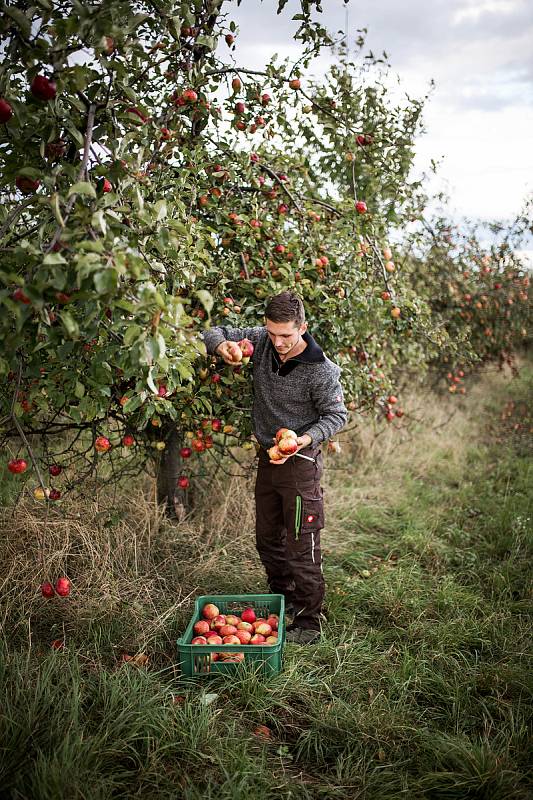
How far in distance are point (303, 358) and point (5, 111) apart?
5.28 feet

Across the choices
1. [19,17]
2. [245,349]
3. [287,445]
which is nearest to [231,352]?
[245,349]

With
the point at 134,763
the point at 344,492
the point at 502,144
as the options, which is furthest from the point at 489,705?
the point at 502,144

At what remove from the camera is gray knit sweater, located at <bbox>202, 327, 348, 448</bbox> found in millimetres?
2971

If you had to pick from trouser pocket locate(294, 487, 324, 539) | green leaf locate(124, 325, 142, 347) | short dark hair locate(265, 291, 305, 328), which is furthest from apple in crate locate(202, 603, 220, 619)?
green leaf locate(124, 325, 142, 347)

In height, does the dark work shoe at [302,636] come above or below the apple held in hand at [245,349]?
below

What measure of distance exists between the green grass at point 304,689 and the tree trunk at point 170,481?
0.17 meters

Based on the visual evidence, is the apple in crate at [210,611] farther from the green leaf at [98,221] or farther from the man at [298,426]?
the green leaf at [98,221]

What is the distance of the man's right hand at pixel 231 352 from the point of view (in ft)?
9.18

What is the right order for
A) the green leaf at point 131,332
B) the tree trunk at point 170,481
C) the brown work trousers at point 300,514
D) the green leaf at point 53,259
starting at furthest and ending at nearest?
1. the tree trunk at point 170,481
2. the brown work trousers at point 300,514
3. the green leaf at point 131,332
4. the green leaf at point 53,259

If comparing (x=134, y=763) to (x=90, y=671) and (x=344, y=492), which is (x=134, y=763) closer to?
(x=90, y=671)

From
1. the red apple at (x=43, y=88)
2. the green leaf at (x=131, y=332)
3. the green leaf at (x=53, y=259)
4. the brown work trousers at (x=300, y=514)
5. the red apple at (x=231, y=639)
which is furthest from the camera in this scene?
the brown work trousers at (x=300, y=514)

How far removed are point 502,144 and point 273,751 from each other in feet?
22.0

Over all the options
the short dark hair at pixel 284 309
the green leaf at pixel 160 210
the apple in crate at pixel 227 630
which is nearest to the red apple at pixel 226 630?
the apple in crate at pixel 227 630

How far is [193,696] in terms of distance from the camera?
253 centimetres
